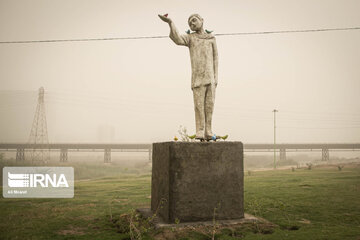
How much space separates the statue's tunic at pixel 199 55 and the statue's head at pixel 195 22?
0.16m

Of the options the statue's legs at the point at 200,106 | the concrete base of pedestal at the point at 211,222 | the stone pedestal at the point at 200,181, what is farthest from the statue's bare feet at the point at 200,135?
the concrete base of pedestal at the point at 211,222

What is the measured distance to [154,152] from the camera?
7395 mm

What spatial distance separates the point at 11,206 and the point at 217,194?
6154mm

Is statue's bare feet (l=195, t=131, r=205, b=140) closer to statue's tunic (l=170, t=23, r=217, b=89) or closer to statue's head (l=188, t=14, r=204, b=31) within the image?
statue's tunic (l=170, t=23, r=217, b=89)

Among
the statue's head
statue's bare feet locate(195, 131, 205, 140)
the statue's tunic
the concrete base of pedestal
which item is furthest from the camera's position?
the statue's head

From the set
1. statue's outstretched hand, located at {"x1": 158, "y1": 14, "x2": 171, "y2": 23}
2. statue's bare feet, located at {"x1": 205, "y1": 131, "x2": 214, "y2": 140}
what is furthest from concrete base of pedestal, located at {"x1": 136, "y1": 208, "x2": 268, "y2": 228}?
statue's outstretched hand, located at {"x1": 158, "y1": 14, "x2": 171, "y2": 23}

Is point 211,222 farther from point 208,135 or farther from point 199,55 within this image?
point 199,55

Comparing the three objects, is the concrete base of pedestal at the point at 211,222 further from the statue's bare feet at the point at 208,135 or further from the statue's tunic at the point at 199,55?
the statue's tunic at the point at 199,55

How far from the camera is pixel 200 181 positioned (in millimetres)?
6281

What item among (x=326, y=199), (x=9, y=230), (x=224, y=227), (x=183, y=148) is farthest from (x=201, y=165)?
(x=326, y=199)

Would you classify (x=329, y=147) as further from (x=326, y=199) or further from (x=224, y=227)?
(x=224, y=227)

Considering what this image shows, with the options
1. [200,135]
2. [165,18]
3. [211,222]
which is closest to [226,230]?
[211,222]

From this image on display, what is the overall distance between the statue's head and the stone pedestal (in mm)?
2827

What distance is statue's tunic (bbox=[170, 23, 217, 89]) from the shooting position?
696 centimetres
